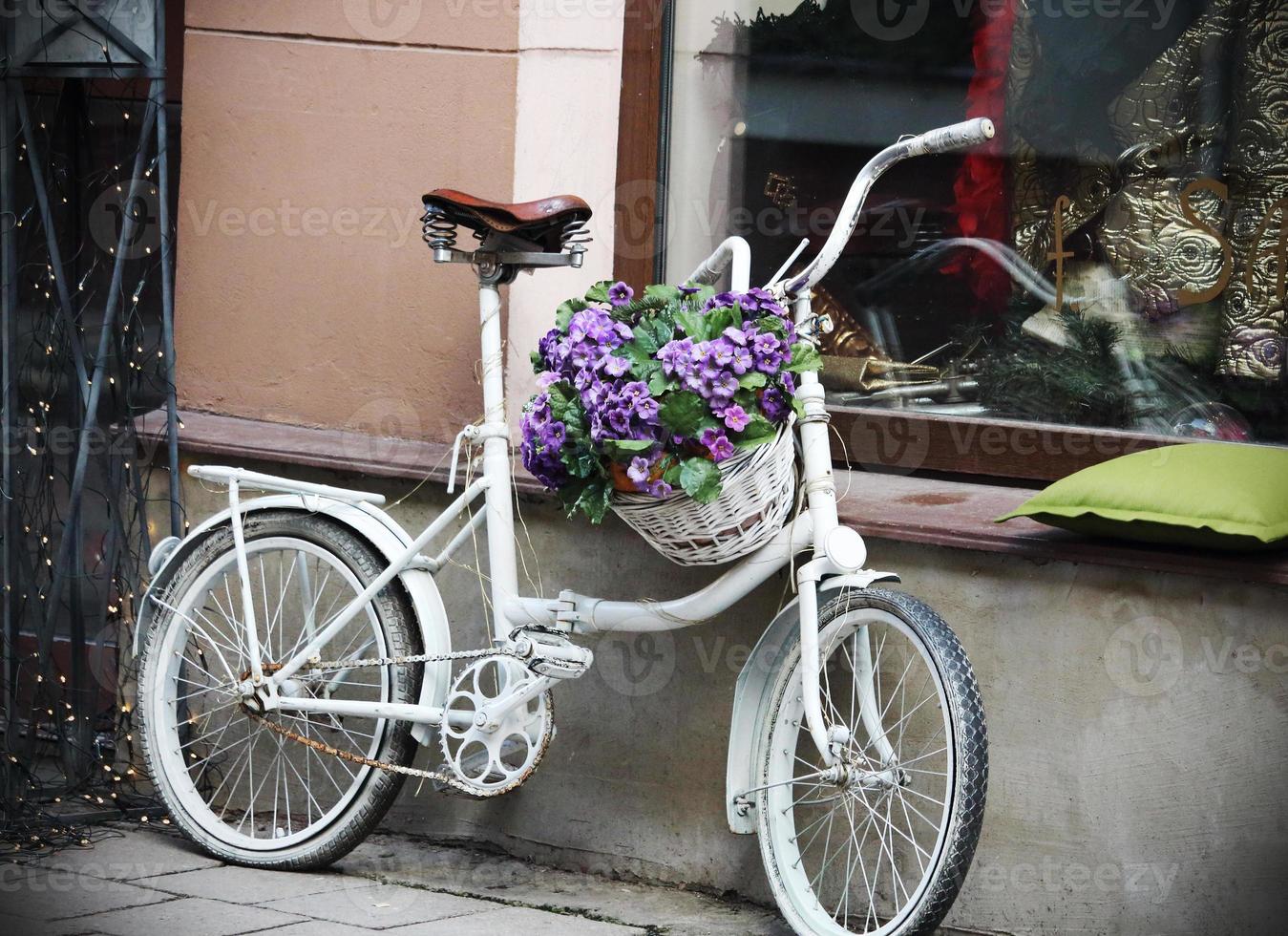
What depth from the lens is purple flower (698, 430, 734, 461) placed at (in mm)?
2773

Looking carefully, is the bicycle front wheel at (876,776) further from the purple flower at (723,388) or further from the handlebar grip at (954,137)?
the handlebar grip at (954,137)

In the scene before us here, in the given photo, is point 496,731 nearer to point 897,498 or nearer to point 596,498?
point 596,498

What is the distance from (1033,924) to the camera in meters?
3.12

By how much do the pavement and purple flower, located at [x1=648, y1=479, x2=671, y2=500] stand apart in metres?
1.00

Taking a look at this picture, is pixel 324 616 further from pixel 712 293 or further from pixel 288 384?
pixel 712 293

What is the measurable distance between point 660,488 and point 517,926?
1.04 metres

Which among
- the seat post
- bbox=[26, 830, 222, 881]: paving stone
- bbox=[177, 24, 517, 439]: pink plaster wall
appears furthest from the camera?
bbox=[177, 24, 517, 439]: pink plaster wall

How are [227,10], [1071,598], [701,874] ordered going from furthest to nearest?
1. [227,10]
2. [701,874]
3. [1071,598]

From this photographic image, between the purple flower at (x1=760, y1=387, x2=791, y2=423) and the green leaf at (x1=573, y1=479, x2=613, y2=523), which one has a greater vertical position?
the purple flower at (x1=760, y1=387, x2=791, y2=423)

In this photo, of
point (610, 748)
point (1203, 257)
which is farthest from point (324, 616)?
point (1203, 257)

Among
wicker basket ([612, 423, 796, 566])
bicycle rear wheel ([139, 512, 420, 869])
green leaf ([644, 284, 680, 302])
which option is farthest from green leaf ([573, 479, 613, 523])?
bicycle rear wheel ([139, 512, 420, 869])

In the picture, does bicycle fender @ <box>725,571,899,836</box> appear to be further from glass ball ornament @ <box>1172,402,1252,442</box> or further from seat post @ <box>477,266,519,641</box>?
glass ball ornament @ <box>1172,402,1252,442</box>

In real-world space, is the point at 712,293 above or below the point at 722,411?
above

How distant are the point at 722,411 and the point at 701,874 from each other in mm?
1281
